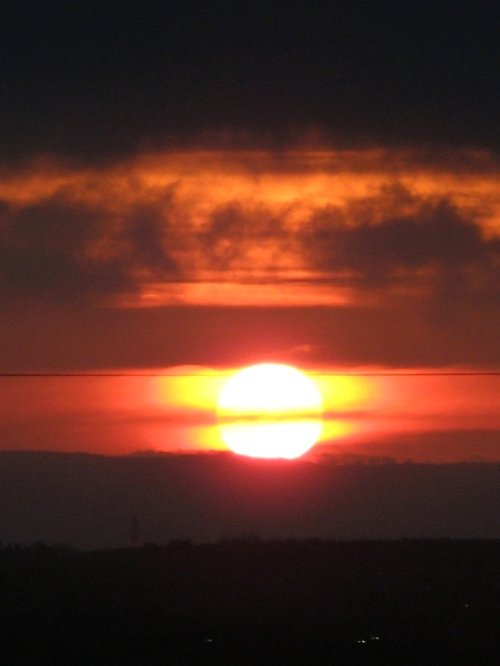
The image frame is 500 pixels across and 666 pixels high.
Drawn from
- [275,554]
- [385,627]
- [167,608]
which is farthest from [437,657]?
[275,554]

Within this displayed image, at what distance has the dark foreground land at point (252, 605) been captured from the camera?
23953 mm

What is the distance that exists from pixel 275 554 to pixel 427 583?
4810 millimetres

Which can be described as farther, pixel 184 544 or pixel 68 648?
pixel 184 544

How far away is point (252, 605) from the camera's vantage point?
27.8m

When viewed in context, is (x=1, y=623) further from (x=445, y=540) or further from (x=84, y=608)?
(x=445, y=540)

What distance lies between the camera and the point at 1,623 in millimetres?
25875

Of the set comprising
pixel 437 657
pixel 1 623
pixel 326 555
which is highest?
pixel 326 555

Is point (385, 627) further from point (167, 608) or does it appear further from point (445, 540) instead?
point (445, 540)

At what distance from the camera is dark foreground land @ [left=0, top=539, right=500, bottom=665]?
24.0 m

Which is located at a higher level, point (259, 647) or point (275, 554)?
point (275, 554)

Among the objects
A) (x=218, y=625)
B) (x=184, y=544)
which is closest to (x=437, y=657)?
(x=218, y=625)

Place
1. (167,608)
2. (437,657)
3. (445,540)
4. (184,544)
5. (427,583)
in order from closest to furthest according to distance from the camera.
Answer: (437,657) < (167,608) < (427,583) < (184,544) < (445,540)

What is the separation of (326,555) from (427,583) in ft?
14.2

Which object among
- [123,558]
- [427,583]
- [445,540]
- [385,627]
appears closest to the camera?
[385,627]
